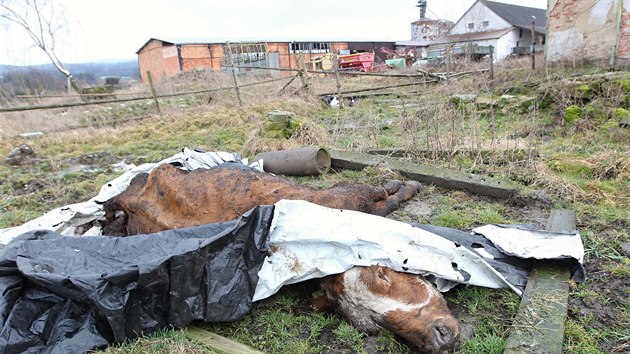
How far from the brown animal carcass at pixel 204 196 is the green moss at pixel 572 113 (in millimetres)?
5441

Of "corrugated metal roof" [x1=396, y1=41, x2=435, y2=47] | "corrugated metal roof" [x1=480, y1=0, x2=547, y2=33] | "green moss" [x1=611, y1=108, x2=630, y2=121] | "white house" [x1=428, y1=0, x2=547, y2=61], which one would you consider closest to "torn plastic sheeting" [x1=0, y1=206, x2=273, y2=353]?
"green moss" [x1=611, y1=108, x2=630, y2=121]

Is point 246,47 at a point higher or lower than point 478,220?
higher

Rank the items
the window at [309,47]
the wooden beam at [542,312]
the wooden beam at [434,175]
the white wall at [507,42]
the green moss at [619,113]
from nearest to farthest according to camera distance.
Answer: the wooden beam at [542,312] < the wooden beam at [434,175] < the green moss at [619,113] < the window at [309,47] < the white wall at [507,42]

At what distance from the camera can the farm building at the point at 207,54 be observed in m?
26.9

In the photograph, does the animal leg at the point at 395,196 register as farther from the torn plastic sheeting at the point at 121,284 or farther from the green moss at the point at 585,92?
the green moss at the point at 585,92

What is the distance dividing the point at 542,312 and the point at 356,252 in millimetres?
1125

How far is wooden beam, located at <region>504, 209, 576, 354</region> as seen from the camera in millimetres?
1966

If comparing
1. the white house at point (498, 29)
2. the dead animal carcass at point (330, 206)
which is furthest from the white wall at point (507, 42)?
the dead animal carcass at point (330, 206)

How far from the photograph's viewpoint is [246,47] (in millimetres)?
27078

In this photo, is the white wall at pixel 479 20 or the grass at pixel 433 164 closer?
the grass at pixel 433 164

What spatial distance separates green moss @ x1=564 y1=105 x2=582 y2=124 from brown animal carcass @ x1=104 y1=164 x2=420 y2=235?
544 centimetres

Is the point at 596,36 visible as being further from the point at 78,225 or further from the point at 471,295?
the point at 78,225

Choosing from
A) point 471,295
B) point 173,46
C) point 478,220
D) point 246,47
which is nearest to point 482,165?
point 478,220

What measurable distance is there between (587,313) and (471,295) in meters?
0.66
